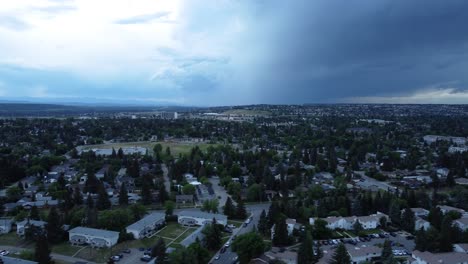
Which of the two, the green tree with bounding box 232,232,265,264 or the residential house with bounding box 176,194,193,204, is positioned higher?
the green tree with bounding box 232,232,265,264

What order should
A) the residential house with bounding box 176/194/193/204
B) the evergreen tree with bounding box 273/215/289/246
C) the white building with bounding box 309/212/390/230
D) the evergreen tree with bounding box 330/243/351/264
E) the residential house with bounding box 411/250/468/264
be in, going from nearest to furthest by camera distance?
1. the evergreen tree with bounding box 330/243/351/264
2. the residential house with bounding box 411/250/468/264
3. the evergreen tree with bounding box 273/215/289/246
4. the white building with bounding box 309/212/390/230
5. the residential house with bounding box 176/194/193/204

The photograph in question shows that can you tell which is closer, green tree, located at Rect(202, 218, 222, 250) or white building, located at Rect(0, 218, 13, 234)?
green tree, located at Rect(202, 218, 222, 250)

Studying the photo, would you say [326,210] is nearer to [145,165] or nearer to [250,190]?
[250,190]

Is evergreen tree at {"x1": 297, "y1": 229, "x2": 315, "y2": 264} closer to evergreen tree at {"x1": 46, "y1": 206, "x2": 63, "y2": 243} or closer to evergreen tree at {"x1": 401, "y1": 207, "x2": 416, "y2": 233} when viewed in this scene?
evergreen tree at {"x1": 401, "y1": 207, "x2": 416, "y2": 233}

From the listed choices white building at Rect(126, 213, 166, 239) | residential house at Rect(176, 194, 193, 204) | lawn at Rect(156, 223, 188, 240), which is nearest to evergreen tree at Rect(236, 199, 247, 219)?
lawn at Rect(156, 223, 188, 240)

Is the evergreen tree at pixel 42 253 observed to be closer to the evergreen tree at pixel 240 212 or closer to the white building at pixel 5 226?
the white building at pixel 5 226

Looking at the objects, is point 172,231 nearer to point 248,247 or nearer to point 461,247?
point 248,247

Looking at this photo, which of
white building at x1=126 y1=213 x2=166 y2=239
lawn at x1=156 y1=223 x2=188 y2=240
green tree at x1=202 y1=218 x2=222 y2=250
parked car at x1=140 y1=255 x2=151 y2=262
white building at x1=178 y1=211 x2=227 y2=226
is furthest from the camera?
white building at x1=178 y1=211 x2=227 y2=226

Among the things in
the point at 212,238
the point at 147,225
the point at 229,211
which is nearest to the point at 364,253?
the point at 212,238
